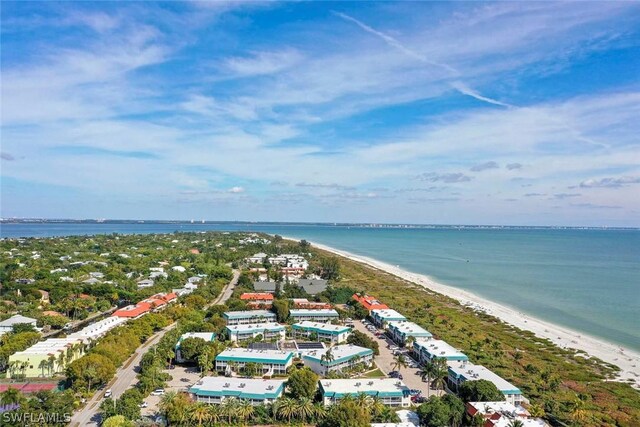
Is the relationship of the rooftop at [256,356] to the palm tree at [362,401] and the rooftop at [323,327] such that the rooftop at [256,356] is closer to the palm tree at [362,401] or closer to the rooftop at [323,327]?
the rooftop at [323,327]

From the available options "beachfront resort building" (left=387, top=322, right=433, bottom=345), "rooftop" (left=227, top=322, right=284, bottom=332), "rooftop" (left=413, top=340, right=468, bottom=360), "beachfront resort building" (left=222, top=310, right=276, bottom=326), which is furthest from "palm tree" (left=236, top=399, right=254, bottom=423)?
"beachfront resort building" (left=222, top=310, right=276, bottom=326)

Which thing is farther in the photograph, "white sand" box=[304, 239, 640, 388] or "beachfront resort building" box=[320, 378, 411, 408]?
"white sand" box=[304, 239, 640, 388]

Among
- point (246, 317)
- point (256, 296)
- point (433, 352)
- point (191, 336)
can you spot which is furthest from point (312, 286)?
point (433, 352)

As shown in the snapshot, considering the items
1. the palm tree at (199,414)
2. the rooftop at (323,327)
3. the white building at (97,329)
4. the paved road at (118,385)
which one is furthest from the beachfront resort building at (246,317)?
the palm tree at (199,414)

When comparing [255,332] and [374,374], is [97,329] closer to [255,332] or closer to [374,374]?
[255,332]

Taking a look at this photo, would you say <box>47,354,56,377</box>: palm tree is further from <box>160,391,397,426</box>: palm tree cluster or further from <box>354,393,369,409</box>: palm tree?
<box>354,393,369,409</box>: palm tree

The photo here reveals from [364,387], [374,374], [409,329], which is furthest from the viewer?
[409,329]

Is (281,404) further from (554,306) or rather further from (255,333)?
(554,306)
